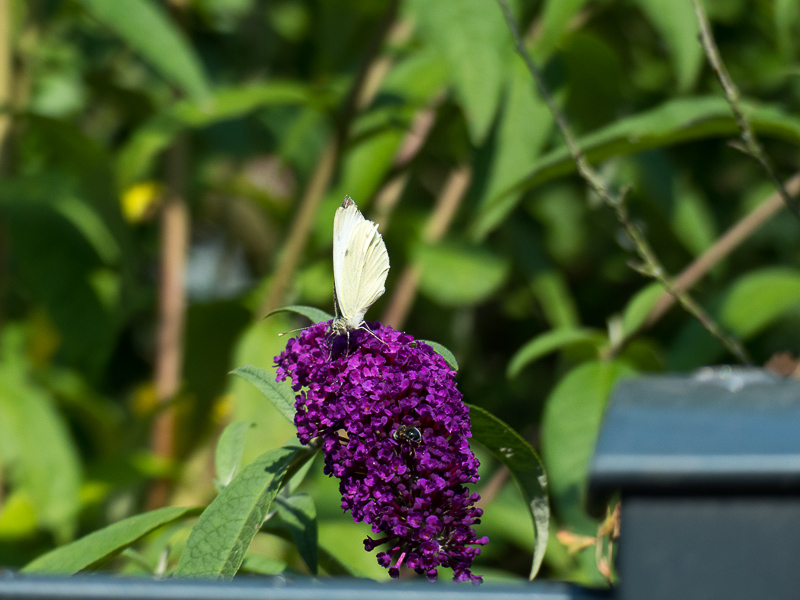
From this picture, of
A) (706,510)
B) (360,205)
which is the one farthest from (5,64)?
(706,510)

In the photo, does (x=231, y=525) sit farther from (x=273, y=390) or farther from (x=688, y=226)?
(x=688, y=226)

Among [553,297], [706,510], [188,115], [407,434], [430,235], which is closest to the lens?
[706,510]

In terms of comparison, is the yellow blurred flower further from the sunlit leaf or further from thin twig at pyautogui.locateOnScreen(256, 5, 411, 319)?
the sunlit leaf

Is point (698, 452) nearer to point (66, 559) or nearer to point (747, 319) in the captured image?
point (66, 559)

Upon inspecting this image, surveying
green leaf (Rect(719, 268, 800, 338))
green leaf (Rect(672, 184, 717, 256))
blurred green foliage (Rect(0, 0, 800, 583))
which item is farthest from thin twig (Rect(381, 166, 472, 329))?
green leaf (Rect(719, 268, 800, 338))

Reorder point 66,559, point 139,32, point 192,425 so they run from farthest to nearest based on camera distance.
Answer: point 192,425 < point 139,32 < point 66,559

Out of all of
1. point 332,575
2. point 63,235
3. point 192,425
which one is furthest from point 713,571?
point 192,425
